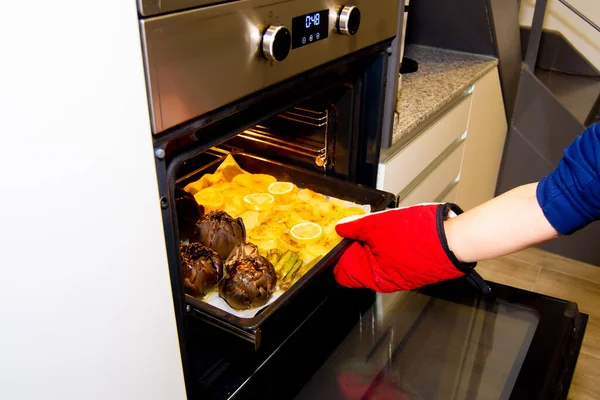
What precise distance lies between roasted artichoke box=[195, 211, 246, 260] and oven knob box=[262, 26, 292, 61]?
37 centimetres

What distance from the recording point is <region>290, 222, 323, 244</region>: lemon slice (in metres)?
1.05

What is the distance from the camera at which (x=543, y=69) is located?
8.87 feet

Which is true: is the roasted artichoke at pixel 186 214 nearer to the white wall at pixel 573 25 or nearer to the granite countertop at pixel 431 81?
the granite countertop at pixel 431 81

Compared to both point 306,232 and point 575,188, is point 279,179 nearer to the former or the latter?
point 306,232

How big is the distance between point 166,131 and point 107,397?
1.08 ft

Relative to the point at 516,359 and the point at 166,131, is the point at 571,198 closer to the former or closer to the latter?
the point at 516,359

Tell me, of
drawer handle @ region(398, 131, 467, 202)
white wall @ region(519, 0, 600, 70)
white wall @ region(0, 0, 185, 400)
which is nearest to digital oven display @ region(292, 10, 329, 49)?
white wall @ region(0, 0, 185, 400)

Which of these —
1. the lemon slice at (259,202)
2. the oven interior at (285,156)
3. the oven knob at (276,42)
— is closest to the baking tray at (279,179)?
the oven interior at (285,156)

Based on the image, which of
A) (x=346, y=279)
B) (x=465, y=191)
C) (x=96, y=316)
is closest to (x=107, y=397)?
(x=96, y=316)

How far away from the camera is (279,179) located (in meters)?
1.29

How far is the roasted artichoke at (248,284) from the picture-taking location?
86cm

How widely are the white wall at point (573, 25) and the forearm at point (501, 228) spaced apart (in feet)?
6.97

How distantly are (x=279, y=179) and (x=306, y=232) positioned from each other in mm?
247

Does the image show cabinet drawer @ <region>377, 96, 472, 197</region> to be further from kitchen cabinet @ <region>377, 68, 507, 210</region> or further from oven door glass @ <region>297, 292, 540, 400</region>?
oven door glass @ <region>297, 292, 540, 400</region>
